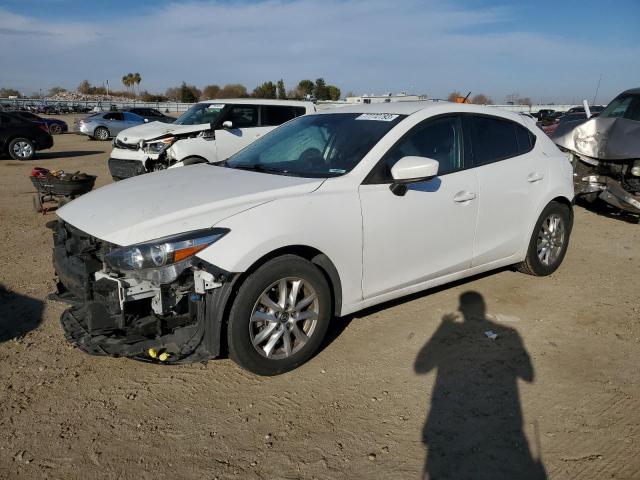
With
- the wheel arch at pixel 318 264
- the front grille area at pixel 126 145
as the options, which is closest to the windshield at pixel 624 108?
the wheel arch at pixel 318 264

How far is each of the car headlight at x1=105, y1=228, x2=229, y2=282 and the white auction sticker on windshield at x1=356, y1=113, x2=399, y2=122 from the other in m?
1.89

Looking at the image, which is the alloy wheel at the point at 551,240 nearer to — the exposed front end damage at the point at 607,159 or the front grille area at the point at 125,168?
the exposed front end damage at the point at 607,159

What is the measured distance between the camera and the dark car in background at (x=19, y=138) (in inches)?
634

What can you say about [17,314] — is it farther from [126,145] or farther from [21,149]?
[21,149]

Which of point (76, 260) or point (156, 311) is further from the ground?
point (76, 260)

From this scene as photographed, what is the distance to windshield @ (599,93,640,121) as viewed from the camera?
8.49 meters

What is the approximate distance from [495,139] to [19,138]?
15828 millimetres

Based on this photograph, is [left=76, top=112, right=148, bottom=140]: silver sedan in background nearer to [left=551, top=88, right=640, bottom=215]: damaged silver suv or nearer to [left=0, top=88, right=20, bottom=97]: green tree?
[left=551, top=88, right=640, bottom=215]: damaged silver suv

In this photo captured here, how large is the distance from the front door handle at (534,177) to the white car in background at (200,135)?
567 cm

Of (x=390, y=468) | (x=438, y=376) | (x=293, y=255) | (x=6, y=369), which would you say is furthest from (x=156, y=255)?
(x=438, y=376)

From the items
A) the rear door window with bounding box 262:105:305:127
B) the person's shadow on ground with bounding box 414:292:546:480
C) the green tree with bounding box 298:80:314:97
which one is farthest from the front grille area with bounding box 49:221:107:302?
the green tree with bounding box 298:80:314:97

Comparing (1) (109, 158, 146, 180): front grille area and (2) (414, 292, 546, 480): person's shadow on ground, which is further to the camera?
(1) (109, 158, 146, 180): front grille area

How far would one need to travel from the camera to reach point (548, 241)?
544 cm

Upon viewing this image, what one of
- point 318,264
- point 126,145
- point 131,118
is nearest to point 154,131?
point 126,145
